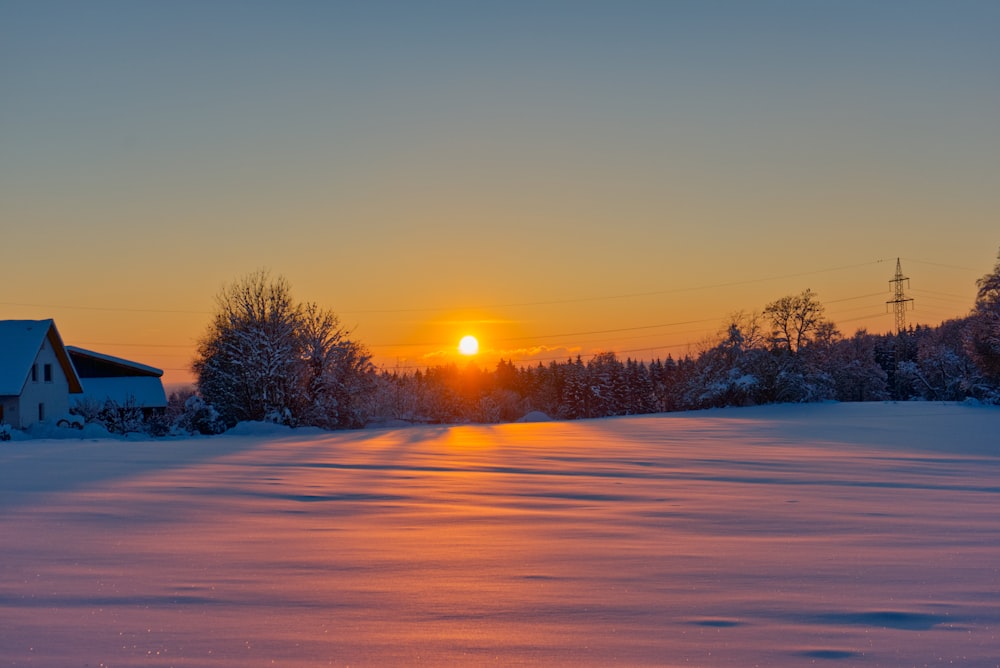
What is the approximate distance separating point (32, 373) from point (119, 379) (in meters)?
13.3

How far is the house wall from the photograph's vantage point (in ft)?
125

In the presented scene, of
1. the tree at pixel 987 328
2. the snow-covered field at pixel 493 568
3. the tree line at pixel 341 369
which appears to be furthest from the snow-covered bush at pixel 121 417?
the tree at pixel 987 328

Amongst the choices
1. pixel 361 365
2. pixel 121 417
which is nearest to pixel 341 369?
pixel 361 365

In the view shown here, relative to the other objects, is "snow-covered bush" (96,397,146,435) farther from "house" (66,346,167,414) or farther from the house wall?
"house" (66,346,167,414)

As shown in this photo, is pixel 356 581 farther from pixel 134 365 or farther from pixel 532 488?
pixel 134 365

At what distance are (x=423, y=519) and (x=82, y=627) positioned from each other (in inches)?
170

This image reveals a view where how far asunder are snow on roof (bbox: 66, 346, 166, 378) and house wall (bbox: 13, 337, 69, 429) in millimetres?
8843

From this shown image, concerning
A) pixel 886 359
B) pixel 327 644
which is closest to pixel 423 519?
pixel 327 644

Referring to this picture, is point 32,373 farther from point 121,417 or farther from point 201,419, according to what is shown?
point 201,419

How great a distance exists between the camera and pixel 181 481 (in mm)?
11719

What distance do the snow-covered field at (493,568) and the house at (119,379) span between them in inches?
1612

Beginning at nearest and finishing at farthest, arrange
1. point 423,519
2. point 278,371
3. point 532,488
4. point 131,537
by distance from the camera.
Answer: point 131,537 < point 423,519 < point 532,488 < point 278,371

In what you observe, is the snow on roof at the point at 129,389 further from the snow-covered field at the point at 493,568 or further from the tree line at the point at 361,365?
the snow-covered field at the point at 493,568

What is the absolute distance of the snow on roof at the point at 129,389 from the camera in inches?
1991
